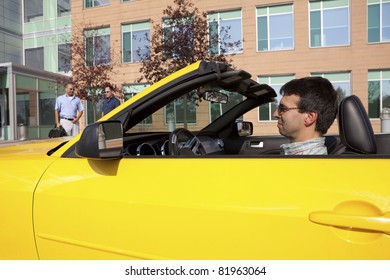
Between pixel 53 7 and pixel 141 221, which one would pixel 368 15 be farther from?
pixel 53 7

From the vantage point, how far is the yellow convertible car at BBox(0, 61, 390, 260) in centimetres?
124

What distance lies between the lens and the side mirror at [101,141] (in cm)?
153

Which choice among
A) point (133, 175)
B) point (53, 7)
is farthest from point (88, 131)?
point (53, 7)

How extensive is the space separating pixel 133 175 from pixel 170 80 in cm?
51

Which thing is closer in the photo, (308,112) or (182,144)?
(308,112)

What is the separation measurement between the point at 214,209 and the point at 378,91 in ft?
61.3

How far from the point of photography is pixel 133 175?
154 cm

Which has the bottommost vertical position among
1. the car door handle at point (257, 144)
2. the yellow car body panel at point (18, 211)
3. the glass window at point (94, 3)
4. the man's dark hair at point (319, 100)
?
the yellow car body panel at point (18, 211)

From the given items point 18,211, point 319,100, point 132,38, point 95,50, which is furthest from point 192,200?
point 132,38

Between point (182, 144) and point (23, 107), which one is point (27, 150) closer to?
point (182, 144)

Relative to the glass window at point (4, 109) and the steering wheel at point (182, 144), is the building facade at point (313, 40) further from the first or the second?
the steering wheel at point (182, 144)

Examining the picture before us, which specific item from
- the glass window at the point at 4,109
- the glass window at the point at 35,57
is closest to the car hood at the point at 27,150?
the glass window at the point at 4,109

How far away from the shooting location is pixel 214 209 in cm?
136

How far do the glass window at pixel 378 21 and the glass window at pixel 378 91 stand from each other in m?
1.72
